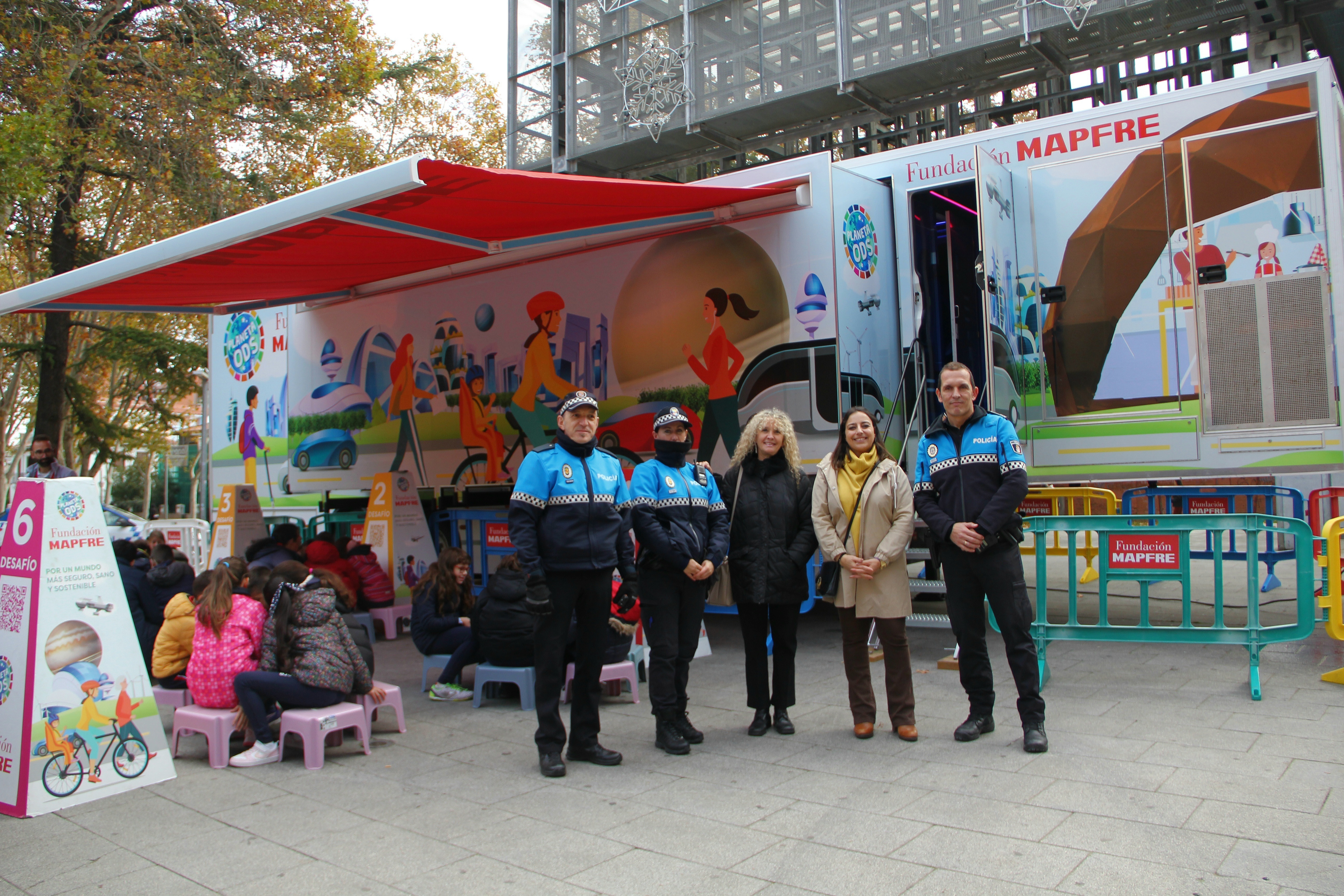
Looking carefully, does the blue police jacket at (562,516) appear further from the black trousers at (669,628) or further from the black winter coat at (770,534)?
the black winter coat at (770,534)

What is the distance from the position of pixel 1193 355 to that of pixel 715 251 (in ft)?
11.2

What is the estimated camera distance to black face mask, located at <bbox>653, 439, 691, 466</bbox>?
5035 millimetres

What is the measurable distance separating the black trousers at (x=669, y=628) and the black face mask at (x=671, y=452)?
553 millimetres

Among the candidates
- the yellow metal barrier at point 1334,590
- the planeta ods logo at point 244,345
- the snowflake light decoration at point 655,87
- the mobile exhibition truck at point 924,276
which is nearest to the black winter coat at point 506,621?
the mobile exhibition truck at point 924,276

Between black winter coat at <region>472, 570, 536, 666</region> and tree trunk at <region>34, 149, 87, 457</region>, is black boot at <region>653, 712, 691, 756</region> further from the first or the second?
tree trunk at <region>34, 149, 87, 457</region>

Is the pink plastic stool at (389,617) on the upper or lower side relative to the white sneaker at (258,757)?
upper

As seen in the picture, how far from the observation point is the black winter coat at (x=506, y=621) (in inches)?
234

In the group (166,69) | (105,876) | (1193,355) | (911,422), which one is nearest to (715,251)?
(911,422)

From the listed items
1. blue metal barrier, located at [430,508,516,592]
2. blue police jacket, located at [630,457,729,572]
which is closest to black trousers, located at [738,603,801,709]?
blue police jacket, located at [630,457,729,572]

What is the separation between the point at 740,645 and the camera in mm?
8016

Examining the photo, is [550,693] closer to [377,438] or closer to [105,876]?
[105,876]

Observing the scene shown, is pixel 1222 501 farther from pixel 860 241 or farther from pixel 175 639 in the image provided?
pixel 175 639

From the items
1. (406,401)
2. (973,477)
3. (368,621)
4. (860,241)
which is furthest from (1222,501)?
(406,401)

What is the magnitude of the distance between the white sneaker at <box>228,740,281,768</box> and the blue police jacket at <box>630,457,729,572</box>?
209 centimetres
